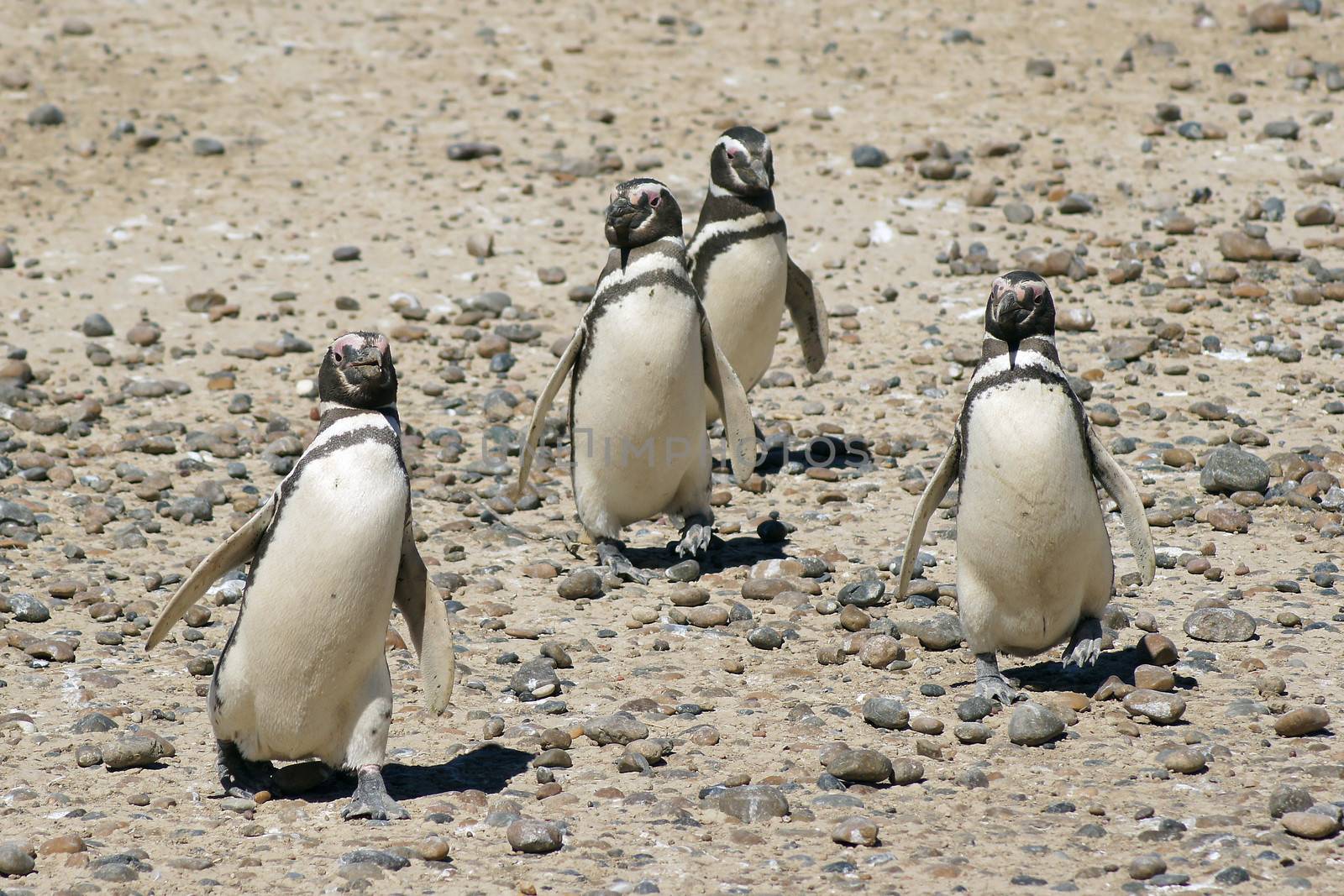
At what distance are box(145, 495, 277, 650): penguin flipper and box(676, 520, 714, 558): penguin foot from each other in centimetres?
238

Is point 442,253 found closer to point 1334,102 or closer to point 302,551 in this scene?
point 302,551

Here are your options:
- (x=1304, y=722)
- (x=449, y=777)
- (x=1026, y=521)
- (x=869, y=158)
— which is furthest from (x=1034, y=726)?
(x=869, y=158)

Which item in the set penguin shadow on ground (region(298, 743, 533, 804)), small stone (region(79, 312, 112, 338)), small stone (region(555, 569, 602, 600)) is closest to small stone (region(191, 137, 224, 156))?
small stone (region(79, 312, 112, 338))

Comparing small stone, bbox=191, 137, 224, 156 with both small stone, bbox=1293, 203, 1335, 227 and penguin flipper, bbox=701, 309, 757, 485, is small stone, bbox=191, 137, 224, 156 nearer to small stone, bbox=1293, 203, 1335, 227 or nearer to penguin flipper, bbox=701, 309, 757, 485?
penguin flipper, bbox=701, 309, 757, 485

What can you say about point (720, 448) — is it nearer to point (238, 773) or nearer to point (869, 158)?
point (869, 158)

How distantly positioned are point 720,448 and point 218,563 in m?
4.08

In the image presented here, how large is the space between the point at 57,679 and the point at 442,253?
519 centimetres

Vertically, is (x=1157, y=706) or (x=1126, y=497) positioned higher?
(x=1126, y=497)

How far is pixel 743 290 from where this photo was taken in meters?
7.52

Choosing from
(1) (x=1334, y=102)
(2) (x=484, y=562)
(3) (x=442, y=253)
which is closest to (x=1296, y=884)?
(2) (x=484, y=562)

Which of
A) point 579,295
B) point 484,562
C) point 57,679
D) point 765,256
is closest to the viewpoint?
point 57,679

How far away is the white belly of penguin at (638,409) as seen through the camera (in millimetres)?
6223

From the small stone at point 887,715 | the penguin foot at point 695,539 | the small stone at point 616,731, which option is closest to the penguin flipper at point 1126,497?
the small stone at point 887,715

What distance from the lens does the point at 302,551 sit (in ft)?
14.1
